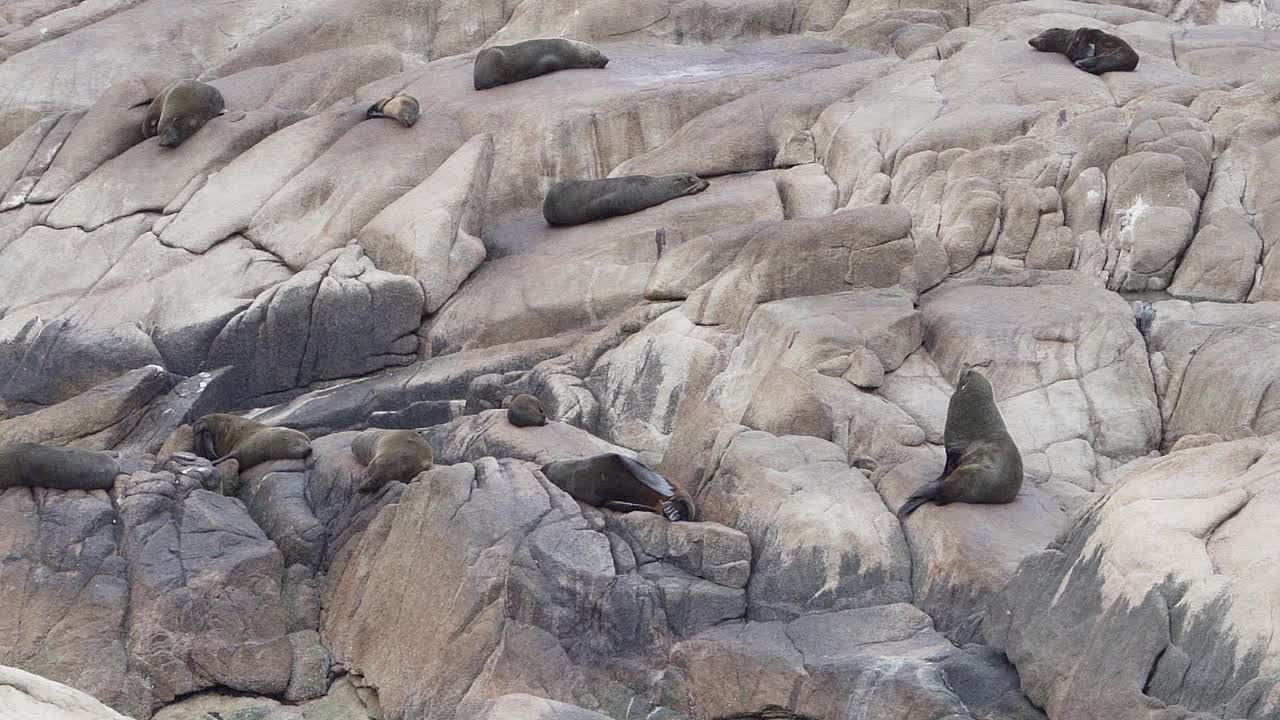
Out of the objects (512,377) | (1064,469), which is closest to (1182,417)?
(1064,469)

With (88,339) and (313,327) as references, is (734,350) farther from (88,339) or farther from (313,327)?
(88,339)

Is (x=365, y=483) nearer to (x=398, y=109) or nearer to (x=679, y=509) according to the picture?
(x=679, y=509)

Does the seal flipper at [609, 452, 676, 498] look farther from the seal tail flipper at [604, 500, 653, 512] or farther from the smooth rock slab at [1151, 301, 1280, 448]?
the smooth rock slab at [1151, 301, 1280, 448]

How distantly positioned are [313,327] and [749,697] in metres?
7.93

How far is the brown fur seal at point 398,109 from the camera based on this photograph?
1977 centimetres

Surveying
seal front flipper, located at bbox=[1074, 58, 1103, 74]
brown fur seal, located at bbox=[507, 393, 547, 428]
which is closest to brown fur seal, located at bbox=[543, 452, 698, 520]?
brown fur seal, located at bbox=[507, 393, 547, 428]

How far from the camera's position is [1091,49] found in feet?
62.2

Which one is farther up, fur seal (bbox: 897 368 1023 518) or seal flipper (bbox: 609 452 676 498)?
fur seal (bbox: 897 368 1023 518)

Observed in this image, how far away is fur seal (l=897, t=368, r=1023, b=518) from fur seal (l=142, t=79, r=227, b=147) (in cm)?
1095

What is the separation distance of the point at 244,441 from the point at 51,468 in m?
1.95

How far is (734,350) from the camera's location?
49.6ft

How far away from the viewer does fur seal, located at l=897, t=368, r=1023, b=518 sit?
12.1 meters

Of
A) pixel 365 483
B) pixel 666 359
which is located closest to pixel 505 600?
pixel 365 483

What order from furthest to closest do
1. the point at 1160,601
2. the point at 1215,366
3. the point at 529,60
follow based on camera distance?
the point at 529,60
the point at 1215,366
the point at 1160,601
